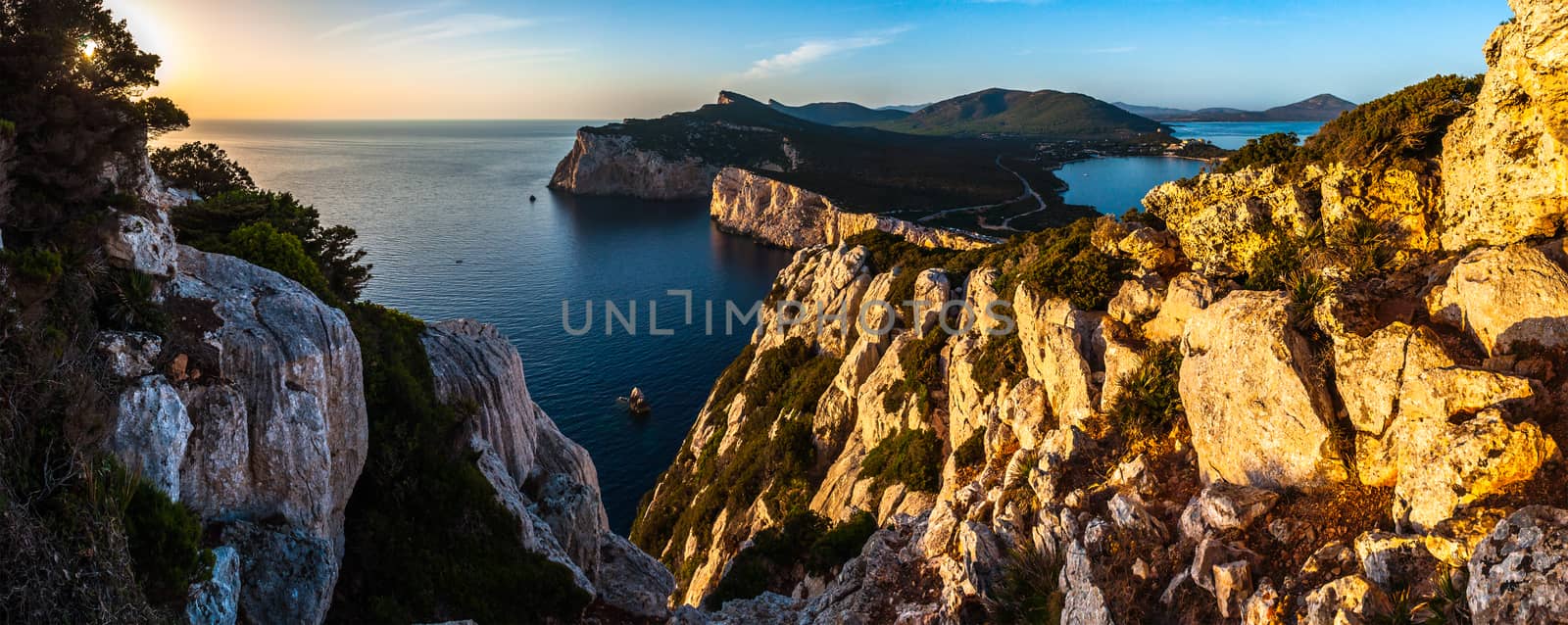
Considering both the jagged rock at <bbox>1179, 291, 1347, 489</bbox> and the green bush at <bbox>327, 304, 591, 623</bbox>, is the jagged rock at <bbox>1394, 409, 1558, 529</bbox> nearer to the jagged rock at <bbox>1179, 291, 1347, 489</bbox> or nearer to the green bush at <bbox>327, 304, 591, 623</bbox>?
the jagged rock at <bbox>1179, 291, 1347, 489</bbox>

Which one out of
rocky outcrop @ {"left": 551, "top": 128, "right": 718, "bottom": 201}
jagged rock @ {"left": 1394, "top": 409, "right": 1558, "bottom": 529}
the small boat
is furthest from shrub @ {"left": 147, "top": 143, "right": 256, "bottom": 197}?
rocky outcrop @ {"left": 551, "top": 128, "right": 718, "bottom": 201}

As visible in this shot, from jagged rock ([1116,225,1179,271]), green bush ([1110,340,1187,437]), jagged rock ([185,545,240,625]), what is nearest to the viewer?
jagged rock ([185,545,240,625])

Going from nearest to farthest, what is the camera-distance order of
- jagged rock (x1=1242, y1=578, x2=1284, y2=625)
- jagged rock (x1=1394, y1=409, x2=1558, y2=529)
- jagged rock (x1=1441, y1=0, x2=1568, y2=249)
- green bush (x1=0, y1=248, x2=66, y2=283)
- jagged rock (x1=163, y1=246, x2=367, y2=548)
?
jagged rock (x1=1394, y1=409, x2=1558, y2=529), jagged rock (x1=1242, y1=578, x2=1284, y2=625), green bush (x1=0, y1=248, x2=66, y2=283), jagged rock (x1=1441, y1=0, x2=1568, y2=249), jagged rock (x1=163, y1=246, x2=367, y2=548)

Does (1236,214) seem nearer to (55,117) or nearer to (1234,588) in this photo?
(1234,588)

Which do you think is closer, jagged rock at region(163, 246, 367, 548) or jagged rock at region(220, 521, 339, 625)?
jagged rock at region(220, 521, 339, 625)

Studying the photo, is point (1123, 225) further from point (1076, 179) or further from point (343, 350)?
point (1076, 179)

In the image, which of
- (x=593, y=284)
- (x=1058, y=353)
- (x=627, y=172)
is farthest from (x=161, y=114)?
(x=627, y=172)
